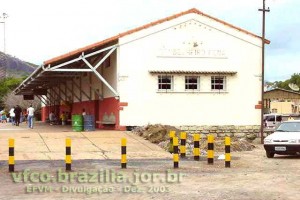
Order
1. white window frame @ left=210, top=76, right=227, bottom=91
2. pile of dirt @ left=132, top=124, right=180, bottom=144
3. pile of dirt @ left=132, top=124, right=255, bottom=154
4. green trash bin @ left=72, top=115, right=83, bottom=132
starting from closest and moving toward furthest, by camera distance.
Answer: pile of dirt @ left=132, top=124, right=255, bottom=154, pile of dirt @ left=132, top=124, right=180, bottom=144, green trash bin @ left=72, top=115, right=83, bottom=132, white window frame @ left=210, top=76, right=227, bottom=91

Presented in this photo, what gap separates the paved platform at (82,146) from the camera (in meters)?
19.7

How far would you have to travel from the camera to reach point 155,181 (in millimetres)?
12695

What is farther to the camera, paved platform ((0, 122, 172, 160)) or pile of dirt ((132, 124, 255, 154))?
pile of dirt ((132, 124, 255, 154))

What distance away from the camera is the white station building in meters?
29.2

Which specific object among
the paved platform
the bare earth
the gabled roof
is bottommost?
the bare earth

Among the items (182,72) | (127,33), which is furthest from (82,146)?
(182,72)

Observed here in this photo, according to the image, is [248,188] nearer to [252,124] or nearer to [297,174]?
[297,174]

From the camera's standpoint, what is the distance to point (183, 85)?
30.2m

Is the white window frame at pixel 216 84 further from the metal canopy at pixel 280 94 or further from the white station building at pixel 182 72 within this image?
the metal canopy at pixel 280 94

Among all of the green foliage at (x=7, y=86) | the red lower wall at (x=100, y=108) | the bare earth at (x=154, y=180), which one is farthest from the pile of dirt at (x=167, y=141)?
the green foliage at (x=7, y=86)

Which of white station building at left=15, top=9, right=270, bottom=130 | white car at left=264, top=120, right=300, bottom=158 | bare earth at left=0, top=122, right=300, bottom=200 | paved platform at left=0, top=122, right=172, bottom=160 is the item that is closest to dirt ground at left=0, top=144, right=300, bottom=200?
bare earth at left=0, top=122, right=300, bottom=200

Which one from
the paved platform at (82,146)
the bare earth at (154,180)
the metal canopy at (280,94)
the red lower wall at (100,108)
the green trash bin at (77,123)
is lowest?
the bare earth at (154,180)

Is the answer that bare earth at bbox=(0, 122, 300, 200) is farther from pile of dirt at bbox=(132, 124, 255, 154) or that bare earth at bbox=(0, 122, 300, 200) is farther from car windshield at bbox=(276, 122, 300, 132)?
pile of dirt at bbox=(132, 124, 255, 154)

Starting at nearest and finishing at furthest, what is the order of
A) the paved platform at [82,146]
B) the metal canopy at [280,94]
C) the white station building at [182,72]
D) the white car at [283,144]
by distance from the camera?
the paved platform at [82,146] → the white car at [283,144] → the white station building at [182,72] → the metal canopy at [280,94]
